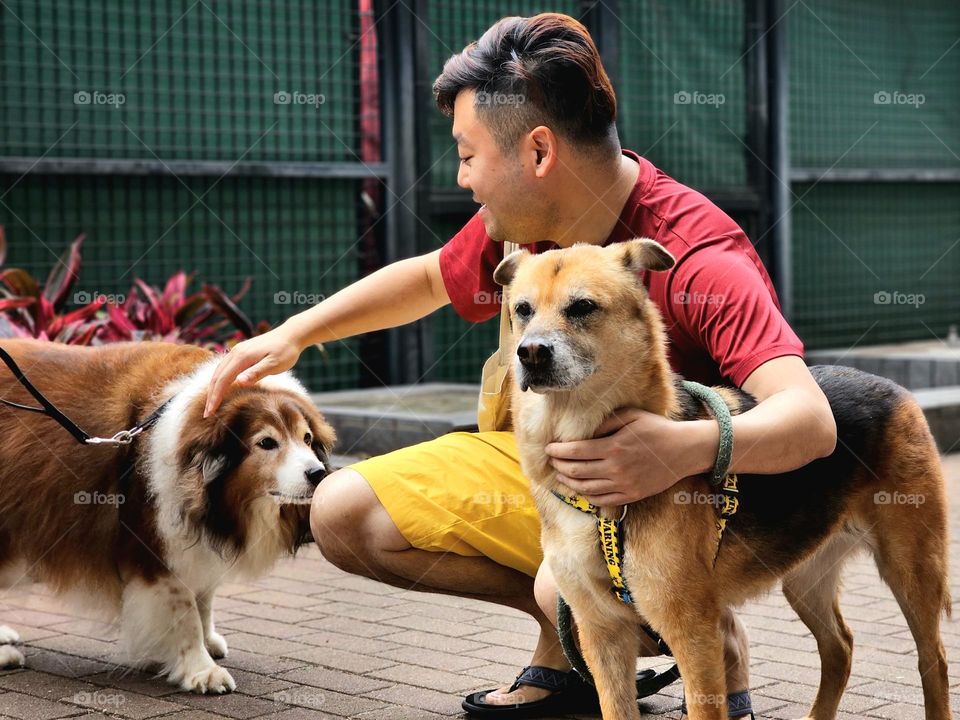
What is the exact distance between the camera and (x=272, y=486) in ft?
12.8

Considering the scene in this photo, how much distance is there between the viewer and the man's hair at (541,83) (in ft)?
10.1

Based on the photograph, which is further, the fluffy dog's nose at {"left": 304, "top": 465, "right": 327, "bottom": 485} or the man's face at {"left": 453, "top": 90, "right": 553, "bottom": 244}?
the fluffy dog's nose at {"left": 304, "top": 465, "right": 327, "bottom": 485}

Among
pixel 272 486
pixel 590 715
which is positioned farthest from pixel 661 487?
pixel 272 486

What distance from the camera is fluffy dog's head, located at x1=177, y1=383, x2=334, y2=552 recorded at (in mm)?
3854

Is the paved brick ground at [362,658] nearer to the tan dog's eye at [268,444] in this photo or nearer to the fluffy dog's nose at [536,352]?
the tan dog's eye at [268,444]
